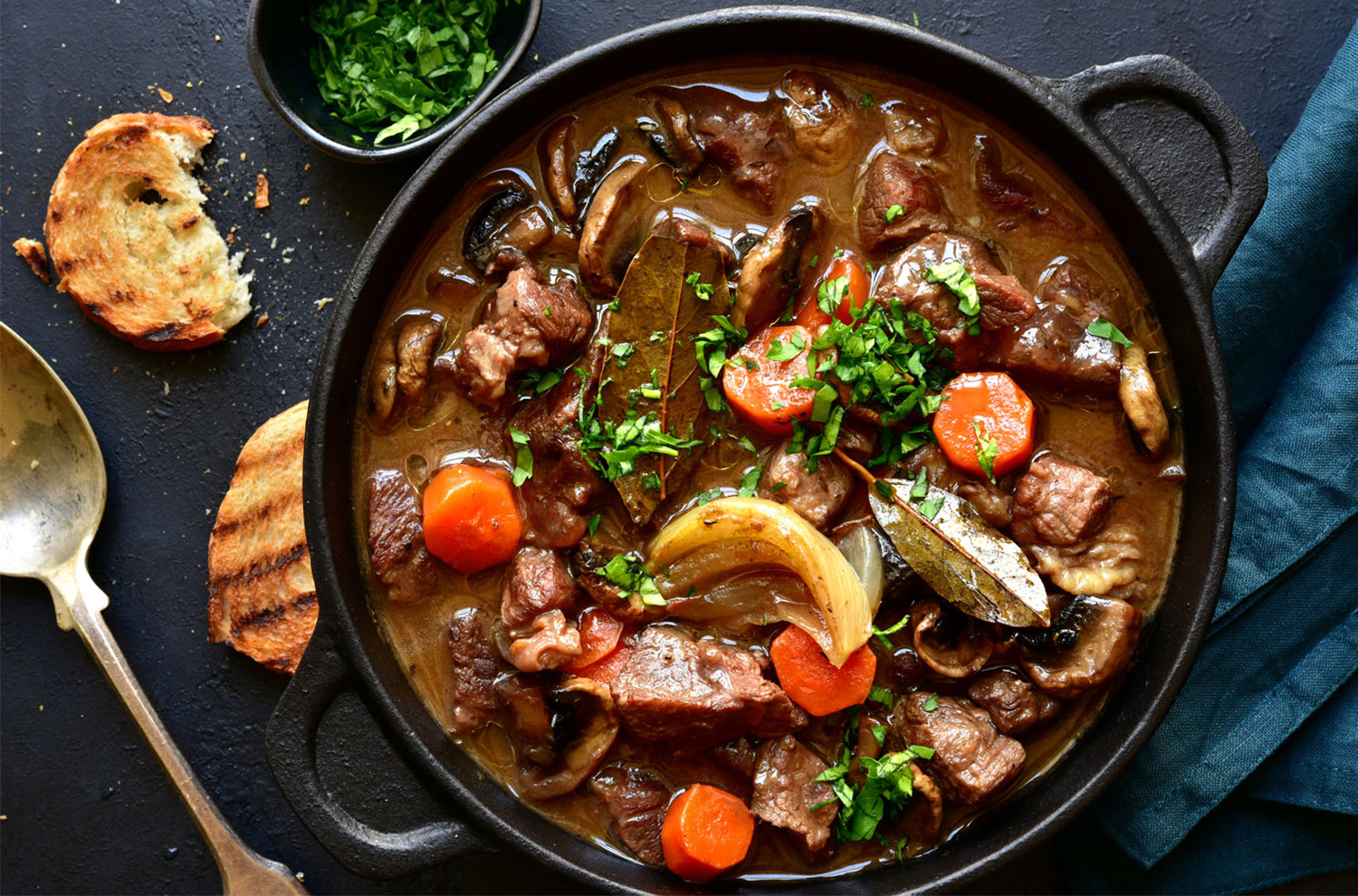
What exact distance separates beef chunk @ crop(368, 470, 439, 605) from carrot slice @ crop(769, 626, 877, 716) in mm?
975

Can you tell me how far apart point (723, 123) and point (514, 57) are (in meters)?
0.71

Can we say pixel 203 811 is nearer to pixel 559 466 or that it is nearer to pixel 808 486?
pixel 559 466

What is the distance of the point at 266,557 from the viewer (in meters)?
3.10

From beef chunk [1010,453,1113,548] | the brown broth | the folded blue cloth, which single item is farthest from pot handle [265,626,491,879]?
the folded blue cloth

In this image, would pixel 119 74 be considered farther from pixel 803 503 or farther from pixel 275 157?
pixel 803 503

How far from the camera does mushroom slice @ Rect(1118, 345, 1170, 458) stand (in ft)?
8.43

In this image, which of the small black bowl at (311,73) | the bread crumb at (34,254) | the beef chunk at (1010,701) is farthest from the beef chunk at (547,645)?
the bread crumb at (34,254)

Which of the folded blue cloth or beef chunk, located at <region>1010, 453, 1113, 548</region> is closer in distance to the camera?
beef chunk, located at <region>1010, 453, 1113, 548</region>

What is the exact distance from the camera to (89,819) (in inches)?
127

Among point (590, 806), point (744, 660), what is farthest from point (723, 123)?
point (590, 806)

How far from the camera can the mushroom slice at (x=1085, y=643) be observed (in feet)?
8.38

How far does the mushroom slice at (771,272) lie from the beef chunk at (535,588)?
806mm

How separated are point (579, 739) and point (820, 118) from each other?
1786 mm

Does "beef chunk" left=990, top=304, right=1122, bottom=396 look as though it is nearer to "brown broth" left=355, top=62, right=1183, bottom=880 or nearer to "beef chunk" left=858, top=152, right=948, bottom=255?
"brown broth" left=355, top=62, right=1183, bottom=880
